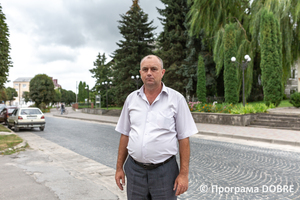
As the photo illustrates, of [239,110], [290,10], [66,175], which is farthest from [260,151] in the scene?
[290,10]

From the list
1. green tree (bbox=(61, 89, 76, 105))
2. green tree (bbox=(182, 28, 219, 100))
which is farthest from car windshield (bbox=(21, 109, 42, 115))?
green tree (bbox=(61, 89, 76, 105))

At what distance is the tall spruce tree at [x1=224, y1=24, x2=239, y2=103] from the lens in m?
20.9

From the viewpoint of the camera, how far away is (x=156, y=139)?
212 cm

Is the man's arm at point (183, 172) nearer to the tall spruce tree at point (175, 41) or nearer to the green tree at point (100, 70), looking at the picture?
the tall spruce tree at point (175, 41)

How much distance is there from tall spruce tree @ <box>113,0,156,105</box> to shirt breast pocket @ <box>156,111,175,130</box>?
3170 cm

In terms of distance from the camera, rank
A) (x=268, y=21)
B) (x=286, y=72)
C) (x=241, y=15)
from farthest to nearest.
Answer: (x=241, y=15), (x=286, y=72), (x=268, y=21)

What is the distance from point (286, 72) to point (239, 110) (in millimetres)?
8072

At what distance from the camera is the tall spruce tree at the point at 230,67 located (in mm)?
20938

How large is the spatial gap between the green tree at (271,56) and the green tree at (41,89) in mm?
47353

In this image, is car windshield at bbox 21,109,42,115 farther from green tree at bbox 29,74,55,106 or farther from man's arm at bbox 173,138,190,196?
green tree at bbox 29,74,55,106

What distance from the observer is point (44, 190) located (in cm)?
419

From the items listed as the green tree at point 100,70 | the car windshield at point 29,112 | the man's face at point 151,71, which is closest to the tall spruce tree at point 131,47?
the green tree at point 100,70

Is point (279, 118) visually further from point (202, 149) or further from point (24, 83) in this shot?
point (24, 83)

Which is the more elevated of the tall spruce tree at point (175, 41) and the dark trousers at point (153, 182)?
the tall spruce tree at point (175, 41)
